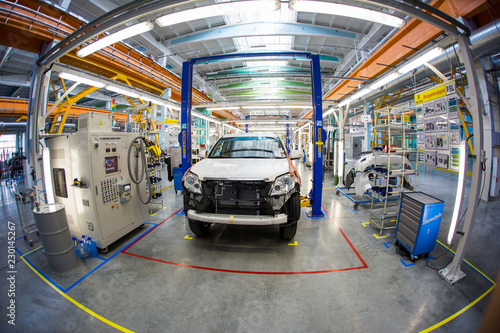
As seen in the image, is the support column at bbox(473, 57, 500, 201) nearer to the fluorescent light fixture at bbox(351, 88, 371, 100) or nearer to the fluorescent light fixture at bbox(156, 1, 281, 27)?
the fluorescent light fixture at bbox(351, 88, 371, 100)

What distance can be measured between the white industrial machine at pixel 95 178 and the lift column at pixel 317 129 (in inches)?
139

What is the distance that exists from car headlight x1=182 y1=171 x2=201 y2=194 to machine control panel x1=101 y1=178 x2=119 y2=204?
1.23m

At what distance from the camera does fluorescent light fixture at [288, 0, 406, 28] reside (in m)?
2.18

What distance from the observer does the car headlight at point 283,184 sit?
8.48 feet

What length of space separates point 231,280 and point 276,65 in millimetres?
7813

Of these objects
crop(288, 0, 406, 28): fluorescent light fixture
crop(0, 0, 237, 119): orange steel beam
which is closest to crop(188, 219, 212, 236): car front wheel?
crop(288, 0, 406, 28): fluorescent light fixture

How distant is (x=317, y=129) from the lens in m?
4.02

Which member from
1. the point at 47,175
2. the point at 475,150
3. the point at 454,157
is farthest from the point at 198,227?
the point at 454,157

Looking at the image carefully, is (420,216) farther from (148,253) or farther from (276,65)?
(276,65)

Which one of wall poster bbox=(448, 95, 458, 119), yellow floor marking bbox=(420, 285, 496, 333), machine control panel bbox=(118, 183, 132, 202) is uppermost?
wall poster bbox=(448, 95, 458, 119)

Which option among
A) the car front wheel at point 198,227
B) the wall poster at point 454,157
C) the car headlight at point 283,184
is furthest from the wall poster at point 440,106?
the car front wheel at point 198,227

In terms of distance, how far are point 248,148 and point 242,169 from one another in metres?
0.97

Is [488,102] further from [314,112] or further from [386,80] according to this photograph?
[314,112]

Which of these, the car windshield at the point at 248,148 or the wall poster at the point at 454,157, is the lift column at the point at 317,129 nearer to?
the car windshield at the point at 248,148
